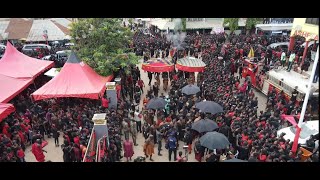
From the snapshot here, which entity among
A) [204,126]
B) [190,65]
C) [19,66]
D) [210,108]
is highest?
[190,65]

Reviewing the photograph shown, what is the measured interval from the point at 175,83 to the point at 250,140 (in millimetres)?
6745

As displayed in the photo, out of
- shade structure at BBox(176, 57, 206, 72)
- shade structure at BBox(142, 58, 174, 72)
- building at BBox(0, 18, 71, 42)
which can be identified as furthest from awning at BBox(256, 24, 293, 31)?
building at BBox(0, 18, 71, 42)

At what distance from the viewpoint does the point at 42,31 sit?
90.2ft

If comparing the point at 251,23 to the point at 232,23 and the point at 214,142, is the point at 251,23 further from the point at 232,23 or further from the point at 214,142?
the point at 214,142

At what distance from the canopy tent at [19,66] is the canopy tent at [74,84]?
2689mm

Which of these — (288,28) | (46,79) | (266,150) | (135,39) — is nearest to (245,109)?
(266,150)

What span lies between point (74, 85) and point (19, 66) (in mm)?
4758

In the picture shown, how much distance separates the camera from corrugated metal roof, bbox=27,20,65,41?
27.0 meters

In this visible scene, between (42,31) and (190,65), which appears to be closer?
(190,65)

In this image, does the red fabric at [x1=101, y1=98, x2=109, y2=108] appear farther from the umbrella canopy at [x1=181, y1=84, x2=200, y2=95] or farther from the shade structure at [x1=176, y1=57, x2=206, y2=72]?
the shade structure at [x1=176, y1=57, x2=206, y2=72]

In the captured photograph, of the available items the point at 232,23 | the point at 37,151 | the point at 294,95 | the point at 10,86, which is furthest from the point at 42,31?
the point at 294,95

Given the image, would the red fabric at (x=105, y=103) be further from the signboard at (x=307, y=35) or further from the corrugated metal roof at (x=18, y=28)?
the corrugated metal roof at (x=18, y=28)

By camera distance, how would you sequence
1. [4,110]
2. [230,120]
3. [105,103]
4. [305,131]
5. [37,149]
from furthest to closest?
[105,103] < [4,110] < [230,120] < [305,131] < [37,149]
